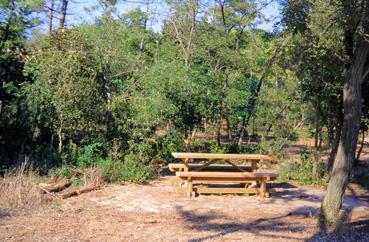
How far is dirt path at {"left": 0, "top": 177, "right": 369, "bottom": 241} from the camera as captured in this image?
5824 mm

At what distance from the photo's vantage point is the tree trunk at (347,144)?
6.36m

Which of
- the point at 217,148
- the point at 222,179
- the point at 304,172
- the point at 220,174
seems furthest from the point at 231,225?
the point at 217,148

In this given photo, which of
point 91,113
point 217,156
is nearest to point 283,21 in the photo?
point 217,156

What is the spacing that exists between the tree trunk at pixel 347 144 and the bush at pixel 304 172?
14.5 feet

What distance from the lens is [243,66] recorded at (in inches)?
538

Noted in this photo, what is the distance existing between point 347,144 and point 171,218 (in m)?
2.99

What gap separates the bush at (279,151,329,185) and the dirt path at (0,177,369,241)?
1442mm

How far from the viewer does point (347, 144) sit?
20.8 feet

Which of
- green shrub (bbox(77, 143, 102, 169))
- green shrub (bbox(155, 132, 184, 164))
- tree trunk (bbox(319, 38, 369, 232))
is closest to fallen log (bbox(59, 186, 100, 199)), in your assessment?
green shrub (bbox(77, 143, 102, 169))

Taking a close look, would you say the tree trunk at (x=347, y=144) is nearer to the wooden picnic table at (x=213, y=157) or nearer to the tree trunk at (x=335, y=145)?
the wooden picnic table at (x=213, y=157)

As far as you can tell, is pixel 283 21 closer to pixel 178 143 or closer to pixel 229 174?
pixel 229 174

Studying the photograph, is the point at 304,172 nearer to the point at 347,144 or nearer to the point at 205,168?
the point at 205,168

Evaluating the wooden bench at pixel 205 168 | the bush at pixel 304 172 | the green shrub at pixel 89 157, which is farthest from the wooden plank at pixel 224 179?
the green shrub at pixel 89 157

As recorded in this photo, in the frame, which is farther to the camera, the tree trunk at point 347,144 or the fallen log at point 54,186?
the fallen log at point 54,186
